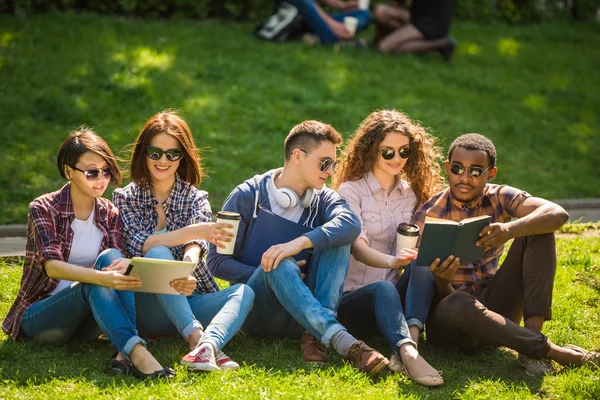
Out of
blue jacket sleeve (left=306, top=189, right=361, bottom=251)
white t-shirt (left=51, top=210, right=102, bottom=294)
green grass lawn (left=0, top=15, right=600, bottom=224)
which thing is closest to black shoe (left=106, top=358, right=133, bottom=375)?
white t-shirt (left=51, top=210, right=102, bottom=294)

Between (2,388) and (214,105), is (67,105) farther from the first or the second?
(2,388)

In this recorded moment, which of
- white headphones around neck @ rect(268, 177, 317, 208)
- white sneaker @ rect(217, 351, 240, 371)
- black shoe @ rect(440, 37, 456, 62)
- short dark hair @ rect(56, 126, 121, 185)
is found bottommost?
white sneaker @ rect(217, 351, 240, 371)

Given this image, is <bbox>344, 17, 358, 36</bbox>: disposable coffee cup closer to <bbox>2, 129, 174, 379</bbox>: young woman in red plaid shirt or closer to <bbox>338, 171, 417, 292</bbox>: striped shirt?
<bbox>338, 171, 417, 292</bbox>: striped shirt

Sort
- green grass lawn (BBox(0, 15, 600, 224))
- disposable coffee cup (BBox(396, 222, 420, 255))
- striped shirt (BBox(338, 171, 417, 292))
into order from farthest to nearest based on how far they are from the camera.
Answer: green grass lawn (BBox(0, 15, 600, 224)), striped shirt (BBox(338, 171, 417, 292)), disposable coffee cup (BBox(396, 222, 420, 255))

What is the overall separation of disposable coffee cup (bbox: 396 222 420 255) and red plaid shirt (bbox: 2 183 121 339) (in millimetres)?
1672

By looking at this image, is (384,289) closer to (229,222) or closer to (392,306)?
(392,306)

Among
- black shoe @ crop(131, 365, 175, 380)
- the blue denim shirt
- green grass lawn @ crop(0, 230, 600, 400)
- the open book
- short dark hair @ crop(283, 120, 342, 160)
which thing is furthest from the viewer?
short dark hair @ crop(283, 120, 342, 160)

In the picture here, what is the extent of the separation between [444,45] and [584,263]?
20.6ft

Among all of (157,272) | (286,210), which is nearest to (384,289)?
(286,210)

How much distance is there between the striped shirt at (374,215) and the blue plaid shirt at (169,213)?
36.4 inches

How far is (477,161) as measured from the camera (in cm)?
499

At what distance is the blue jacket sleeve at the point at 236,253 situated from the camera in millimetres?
5024

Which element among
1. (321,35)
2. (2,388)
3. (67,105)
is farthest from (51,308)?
(321,35)

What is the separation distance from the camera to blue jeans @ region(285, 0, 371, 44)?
38.0 feet
